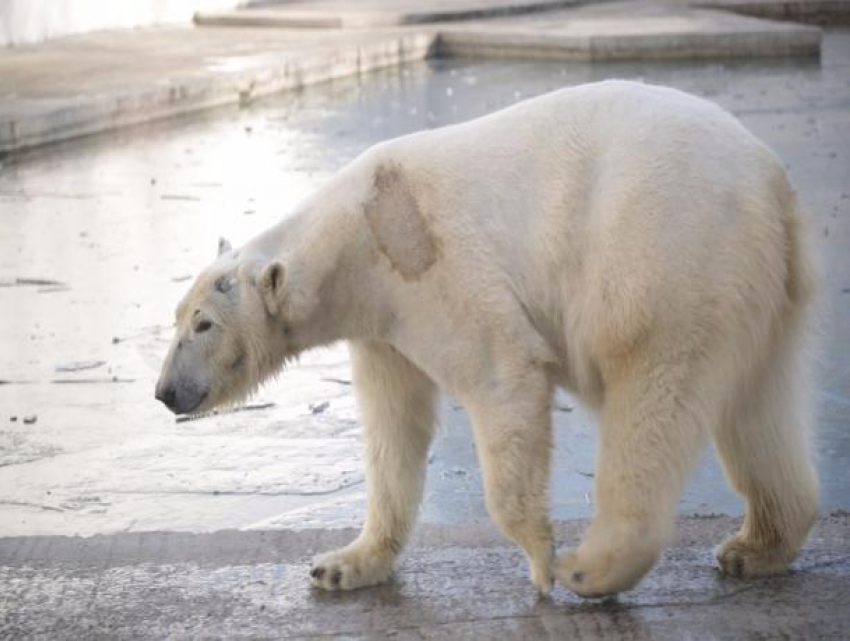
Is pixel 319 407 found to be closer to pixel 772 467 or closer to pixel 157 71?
pixel 772 467

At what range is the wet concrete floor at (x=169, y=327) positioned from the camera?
5.77 metres

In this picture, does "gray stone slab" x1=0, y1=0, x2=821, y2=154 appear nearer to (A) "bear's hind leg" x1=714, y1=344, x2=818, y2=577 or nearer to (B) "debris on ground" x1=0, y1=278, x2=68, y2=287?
(B) "debris on ground" x1=0, y1=278, x2=68, y2=287

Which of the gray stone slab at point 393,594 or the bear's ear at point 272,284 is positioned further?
the bear's ear at point 272,284

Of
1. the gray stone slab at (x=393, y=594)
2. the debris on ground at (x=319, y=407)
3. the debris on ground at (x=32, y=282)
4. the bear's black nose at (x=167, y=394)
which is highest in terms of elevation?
the bear's black nose at (x=167, y=394)

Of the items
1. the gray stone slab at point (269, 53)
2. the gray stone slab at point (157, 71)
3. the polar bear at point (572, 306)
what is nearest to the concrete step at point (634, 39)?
the gray stone slab at point (269, 53)

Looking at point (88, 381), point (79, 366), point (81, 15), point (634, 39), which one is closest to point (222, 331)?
point (88, 381)

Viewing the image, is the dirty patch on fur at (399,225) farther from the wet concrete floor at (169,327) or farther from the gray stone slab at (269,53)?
the gray stone slab at (269,53)

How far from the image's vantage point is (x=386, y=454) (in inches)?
186

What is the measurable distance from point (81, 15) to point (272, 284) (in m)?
15.2

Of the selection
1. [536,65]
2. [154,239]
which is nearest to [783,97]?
[536,65]

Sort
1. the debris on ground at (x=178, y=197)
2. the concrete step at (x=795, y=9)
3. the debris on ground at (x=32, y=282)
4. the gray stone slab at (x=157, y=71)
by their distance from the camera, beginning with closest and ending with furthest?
the debris on ground at (x=32, y=282), the debris on ground at (x=178, y=197), the gray stone slab at (x=157, y=71), the concrete step at (x=795, y=9)

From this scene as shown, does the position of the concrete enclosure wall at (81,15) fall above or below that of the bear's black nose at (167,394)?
below

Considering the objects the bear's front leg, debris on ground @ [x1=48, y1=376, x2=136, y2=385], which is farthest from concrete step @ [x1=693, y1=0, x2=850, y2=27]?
the bear's front leg

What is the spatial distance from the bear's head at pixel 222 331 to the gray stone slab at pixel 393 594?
51 cm
